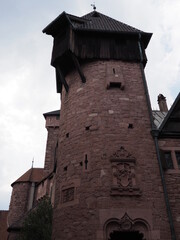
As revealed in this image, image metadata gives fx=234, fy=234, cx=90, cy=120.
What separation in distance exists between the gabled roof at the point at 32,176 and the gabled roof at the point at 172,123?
70.3 feet

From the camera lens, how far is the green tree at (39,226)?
46.8 feet

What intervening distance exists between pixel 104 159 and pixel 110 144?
2.13ft

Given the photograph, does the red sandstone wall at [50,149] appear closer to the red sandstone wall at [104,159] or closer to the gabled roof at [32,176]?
the gabled roof at [32,176]

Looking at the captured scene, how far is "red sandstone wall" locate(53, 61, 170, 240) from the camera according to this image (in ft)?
23.7

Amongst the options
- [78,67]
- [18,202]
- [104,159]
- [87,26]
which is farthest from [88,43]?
[18,202]

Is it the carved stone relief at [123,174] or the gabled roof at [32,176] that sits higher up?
the gabled roof at [32,176]

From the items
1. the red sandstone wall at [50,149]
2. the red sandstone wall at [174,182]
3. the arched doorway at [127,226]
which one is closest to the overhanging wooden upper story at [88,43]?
the red sandstone wall at [174,182]

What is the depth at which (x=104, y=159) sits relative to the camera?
820cm

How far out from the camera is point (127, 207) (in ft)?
23.9

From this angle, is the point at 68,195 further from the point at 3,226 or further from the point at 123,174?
the point at 3,226

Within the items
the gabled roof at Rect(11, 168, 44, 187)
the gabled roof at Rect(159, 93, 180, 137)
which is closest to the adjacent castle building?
the gabled roof at Rect(159, 93, 180, 137)

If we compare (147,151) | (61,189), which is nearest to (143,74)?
(147,151)

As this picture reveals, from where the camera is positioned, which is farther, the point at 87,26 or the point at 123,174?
the point at 87,26

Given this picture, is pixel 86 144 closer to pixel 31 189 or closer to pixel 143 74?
pixel 143 74
